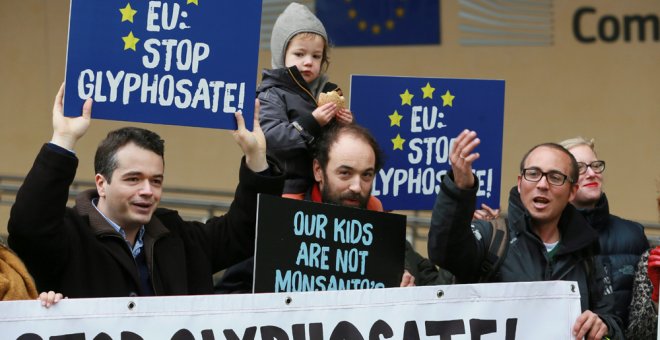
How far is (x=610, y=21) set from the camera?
11648 mm

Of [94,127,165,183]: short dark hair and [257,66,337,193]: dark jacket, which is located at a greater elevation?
[257,66,337,193]: dark jacket

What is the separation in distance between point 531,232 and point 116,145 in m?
Result: 1.74

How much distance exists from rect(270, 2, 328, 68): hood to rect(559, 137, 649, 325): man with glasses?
1317 mm

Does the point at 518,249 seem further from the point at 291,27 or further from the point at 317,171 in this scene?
the point at 291,27

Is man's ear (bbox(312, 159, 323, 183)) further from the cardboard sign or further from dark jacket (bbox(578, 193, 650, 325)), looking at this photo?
dark jacket (bbox(578, 193, 650, 325))

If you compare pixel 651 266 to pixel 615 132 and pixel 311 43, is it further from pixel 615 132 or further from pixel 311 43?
pixel 615 132

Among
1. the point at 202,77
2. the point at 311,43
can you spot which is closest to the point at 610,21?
the point at 311,43

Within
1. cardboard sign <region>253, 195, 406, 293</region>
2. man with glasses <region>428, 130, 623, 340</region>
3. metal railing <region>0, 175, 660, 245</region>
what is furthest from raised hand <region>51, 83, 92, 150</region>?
metal railing <region>0, 175, 660, 245</region>

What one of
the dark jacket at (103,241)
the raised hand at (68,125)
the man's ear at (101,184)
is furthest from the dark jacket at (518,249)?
Result: the raised hand at (68,125)

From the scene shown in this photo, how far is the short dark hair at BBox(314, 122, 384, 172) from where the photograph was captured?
5.89m

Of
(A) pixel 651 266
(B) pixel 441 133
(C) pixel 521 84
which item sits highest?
(C) pixel 521 84

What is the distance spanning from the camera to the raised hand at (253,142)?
5.57 metres

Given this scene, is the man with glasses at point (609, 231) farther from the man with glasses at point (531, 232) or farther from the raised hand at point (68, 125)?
the raised hand at point (68, 125)

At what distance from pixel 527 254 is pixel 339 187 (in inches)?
31.8
